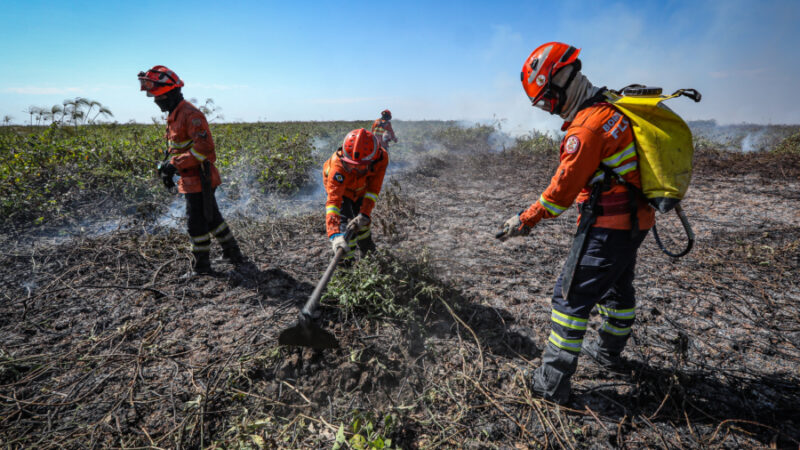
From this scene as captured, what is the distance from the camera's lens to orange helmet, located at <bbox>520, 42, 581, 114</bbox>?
203 cm

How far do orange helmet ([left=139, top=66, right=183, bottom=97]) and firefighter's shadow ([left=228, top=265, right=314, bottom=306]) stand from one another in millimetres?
2208

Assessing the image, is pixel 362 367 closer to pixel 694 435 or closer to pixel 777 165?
pixel 694 435

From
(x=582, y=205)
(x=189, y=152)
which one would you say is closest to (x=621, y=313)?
(x=582, y=205)

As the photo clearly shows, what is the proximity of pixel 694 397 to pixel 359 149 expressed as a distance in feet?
10.6

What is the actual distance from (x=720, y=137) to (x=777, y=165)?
902 centimetres

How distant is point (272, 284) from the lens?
151 inches

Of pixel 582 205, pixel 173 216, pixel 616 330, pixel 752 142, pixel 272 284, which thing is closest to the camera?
pixel 582 205

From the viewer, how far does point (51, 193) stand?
5793mm

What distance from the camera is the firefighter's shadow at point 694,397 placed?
2096 mm

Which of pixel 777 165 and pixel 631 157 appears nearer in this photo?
pixel 631 157

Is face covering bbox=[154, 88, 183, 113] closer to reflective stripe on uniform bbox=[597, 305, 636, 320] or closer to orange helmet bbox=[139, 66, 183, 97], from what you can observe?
orange helmet bbox=[139, 66, 183, 97]

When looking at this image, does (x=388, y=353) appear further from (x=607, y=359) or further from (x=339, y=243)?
(x=607, y=359)

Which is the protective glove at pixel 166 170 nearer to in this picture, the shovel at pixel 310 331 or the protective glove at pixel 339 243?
the protective glove at pixel 339 243

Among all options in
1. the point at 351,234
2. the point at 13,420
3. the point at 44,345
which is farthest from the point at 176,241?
the point at 351,234
